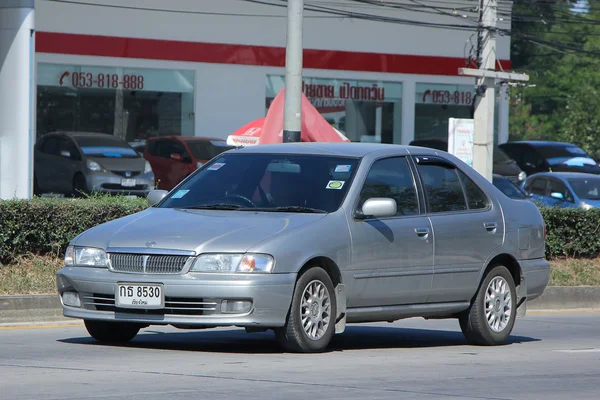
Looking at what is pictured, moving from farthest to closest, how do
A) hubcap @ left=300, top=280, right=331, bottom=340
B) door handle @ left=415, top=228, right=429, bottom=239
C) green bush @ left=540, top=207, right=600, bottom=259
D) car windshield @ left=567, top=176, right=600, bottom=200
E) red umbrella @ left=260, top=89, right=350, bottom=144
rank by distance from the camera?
car windshield @ left=567, top=176, right=600, bottom=200 → red umbrella @ left=260, top=89, right=350, bottom=144 → green bush @ left=540, top=207, right=600, bottom=259 → door handle @ left=415, top=228, right=429, bottom=239 → hubcap @ left=300, top=280, right=331, bottom=340

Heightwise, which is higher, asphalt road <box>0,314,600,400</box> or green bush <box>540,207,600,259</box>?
green bush <box>540,207,600,259</box>

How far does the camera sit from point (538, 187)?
97.5ft

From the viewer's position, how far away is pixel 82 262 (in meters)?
9.23

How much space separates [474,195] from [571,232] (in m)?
7.67

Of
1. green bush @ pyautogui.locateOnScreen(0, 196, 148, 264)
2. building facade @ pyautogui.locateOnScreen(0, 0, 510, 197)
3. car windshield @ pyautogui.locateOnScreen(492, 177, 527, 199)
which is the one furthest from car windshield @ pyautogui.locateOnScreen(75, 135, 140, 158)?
green bush @ pyautogui.locateOnScreen(0, 196, 148, 264)

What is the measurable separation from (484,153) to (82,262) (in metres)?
11.8

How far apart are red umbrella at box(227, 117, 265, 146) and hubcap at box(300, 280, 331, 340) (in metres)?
9.49

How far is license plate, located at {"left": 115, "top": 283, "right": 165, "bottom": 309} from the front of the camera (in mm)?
8844

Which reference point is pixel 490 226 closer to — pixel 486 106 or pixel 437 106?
pixel 486 106

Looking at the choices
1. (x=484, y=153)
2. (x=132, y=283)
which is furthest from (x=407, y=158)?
(x=484, y=153)

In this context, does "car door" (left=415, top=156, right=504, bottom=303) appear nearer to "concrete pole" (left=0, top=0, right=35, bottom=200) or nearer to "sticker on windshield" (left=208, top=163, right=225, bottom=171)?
"sticker on windshield" (left=208, top=163, right=225, bottom=171)

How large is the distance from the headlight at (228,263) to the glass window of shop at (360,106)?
30.8 metres

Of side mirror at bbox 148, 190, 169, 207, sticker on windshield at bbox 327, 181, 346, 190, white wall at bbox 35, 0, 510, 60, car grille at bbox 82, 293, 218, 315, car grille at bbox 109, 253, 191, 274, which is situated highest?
white wall at bbox 35, 0, 510, 60

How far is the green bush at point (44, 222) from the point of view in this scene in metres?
13.8
